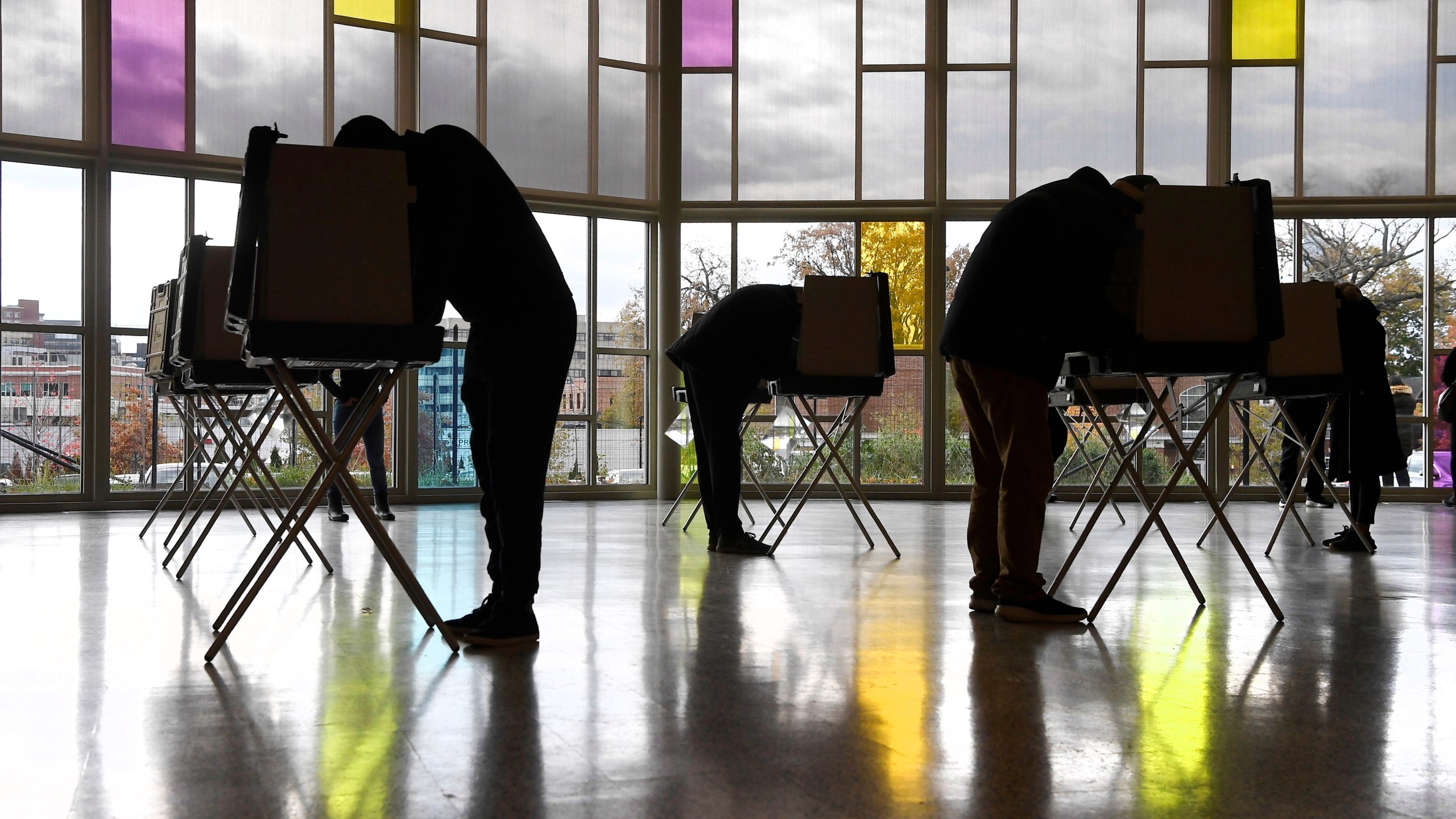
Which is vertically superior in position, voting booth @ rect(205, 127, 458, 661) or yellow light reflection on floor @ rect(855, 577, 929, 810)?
voting booth @ rect(205, 127, 458, 661)

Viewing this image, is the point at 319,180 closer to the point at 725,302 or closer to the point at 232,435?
the point at 232,435

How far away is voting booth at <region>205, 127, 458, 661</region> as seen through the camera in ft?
8.21

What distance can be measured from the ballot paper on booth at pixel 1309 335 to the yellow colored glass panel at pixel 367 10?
692 centimetres

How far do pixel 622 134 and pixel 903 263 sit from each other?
2621 mm

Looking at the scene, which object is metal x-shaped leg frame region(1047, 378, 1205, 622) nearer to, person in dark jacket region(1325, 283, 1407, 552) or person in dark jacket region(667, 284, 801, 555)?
person in dark jacket region(667, 284, 801, 555)

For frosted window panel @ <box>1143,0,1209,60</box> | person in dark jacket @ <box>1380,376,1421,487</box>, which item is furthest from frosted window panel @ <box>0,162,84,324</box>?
person in dark jacket @ <box>1380,376,1421,487</box>

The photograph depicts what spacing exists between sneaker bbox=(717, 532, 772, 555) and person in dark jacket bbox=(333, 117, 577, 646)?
7.07ft

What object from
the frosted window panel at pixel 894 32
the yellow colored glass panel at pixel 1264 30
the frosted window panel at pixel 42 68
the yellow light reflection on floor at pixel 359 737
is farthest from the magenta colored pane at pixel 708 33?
the yellow light reflection on floor at pixel 359 737

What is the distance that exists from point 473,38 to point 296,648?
7430 millimetres

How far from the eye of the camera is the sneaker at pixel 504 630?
2.61 metres

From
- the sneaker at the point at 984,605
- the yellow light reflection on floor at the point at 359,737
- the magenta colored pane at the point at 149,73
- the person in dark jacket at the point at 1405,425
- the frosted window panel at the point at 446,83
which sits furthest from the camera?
the person in dark jacket at the point at 1405,425

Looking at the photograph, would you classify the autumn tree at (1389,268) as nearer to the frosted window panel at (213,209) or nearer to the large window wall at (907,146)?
the large window wall at (907,146)

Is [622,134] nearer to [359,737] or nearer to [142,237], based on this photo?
[142,237]

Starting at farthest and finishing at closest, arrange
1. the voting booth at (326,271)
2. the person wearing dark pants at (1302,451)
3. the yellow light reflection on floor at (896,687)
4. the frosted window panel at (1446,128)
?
the frosted window panel at (1446,128) → the person wearing dark pants at (1302,451) → the voting booth at (326,271) → the yellow light reflection on floor at (896,687)
